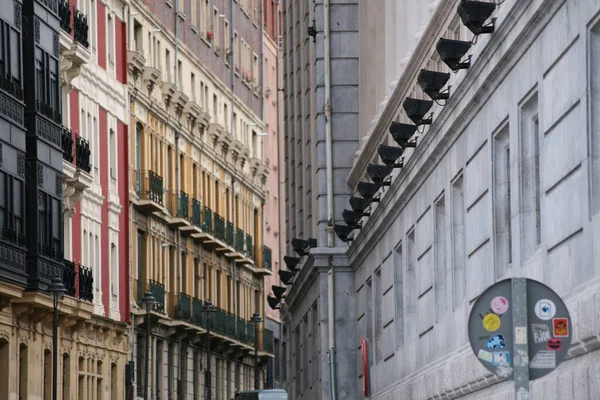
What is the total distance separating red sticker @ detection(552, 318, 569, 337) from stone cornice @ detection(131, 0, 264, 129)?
5856 cm

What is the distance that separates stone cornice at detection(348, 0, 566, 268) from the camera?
55.9 ft

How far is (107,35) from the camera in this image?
2525 inches

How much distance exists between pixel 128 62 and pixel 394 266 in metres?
37.7

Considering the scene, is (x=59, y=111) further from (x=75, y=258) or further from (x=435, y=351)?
(x=435, y=351)

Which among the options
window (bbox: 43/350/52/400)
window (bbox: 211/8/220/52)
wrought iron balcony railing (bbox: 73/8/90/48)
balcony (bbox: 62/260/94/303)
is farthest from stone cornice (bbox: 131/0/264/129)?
window (bbox: 43/350/52/400)

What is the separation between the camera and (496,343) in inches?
460

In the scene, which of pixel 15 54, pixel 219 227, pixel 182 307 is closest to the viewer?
pixel 15 54

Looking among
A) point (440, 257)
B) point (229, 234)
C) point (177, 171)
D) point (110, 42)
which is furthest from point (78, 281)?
point (440, 257)

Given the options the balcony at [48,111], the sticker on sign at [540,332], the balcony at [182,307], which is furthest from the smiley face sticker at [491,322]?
the balcony at [182,307]

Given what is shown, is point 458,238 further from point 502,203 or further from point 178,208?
point 178,208

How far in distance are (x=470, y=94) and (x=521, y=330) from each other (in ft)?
31.1

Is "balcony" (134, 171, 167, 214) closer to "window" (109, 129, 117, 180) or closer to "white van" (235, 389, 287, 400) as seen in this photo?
"window" (109, 129, 117, 180)

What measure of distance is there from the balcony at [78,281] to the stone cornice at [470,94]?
24494 millimetres

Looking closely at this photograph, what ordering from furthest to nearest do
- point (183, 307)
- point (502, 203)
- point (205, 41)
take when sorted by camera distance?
1. point (205, 41)
2. point (183, 307)
3. point (502, 203)
